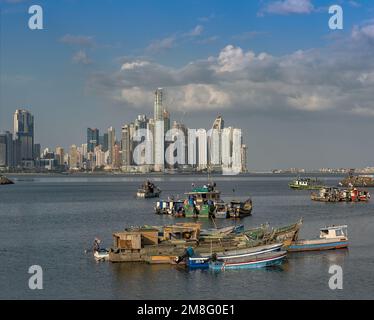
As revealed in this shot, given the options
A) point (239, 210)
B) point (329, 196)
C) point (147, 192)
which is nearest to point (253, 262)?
point (239, 210)

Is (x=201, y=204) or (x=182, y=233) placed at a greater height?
(x=201, y=204)

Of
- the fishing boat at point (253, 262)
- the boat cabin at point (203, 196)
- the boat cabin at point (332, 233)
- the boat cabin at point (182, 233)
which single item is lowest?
the fishing boat at point (253, 262)

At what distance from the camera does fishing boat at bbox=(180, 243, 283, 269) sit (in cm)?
3847

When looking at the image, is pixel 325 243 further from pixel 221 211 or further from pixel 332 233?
pixel 221 211

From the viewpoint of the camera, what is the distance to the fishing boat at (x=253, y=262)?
1505 inches

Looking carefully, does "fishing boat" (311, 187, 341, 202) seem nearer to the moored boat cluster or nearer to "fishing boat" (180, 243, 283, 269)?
the moored boat cluster

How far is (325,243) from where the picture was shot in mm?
46344

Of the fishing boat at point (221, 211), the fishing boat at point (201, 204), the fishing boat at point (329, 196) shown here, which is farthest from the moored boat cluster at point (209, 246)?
the fishing boat at point (329, 196)

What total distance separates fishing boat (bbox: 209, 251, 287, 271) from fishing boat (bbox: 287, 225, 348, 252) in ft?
17.8

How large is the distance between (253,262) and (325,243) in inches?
396

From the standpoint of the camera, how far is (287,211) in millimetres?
82375

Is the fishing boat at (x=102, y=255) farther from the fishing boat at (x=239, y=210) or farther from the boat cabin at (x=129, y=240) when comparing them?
the fishing boat at (x=239, y=210)

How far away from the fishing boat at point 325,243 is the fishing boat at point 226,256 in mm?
5617
